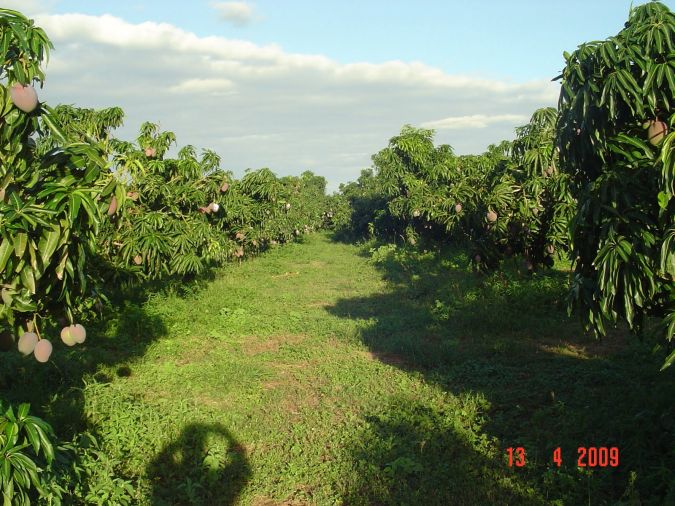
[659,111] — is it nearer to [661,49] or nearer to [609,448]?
[661,49]

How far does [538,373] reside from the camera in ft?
23.5

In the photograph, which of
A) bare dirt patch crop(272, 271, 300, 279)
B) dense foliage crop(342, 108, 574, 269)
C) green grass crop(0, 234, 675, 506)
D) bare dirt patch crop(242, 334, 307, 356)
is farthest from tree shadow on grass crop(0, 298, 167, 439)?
bare dirt patch crop(272, 271, 300, 279)

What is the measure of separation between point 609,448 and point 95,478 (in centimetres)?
436

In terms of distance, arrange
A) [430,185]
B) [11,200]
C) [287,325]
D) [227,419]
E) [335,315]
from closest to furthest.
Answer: [11,200]
[227,419]
[287,325]
[335,315]
[430,185]

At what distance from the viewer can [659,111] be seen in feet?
12.9

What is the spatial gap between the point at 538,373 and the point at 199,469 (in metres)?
4.28

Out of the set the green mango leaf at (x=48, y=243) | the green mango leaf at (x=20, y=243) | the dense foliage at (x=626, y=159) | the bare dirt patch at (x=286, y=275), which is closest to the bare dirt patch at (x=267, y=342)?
the dense foliage at (x=626, y=159)

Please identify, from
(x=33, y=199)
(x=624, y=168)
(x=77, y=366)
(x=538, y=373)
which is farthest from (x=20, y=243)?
(x=538, y=373)

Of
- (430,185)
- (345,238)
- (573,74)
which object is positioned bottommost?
(345,238)

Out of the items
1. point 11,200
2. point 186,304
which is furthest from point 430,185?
point 11,200

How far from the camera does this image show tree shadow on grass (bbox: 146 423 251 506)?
15.9 feet

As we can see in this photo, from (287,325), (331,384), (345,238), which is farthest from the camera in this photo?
(345,238)

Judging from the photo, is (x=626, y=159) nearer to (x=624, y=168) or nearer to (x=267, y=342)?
(x=624, y=168)

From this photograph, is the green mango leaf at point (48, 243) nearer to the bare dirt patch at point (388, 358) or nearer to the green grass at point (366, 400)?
the green grass at point (366, 400)
